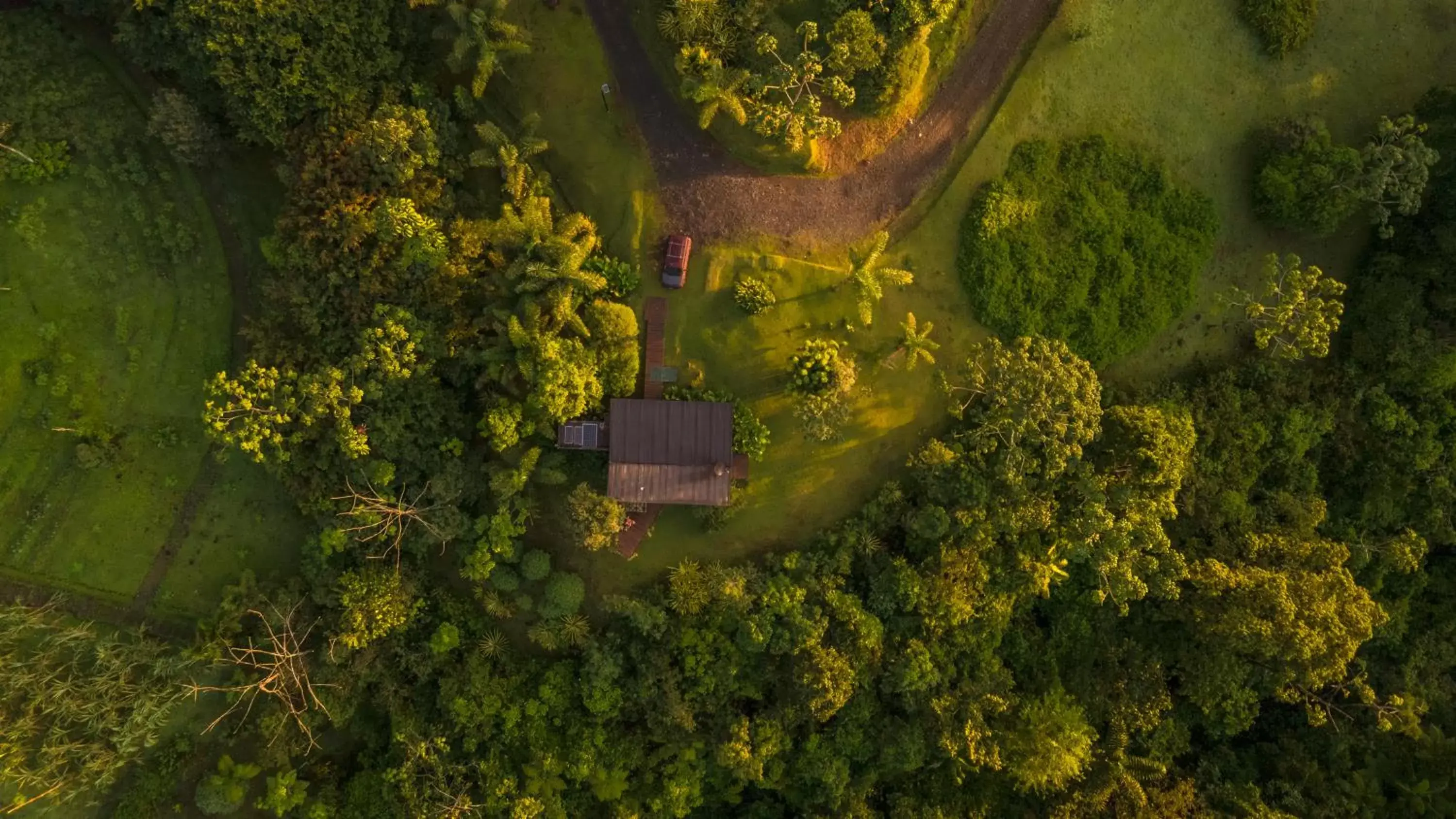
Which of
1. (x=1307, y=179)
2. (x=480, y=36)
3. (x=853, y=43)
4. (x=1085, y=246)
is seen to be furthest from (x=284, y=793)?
(x=1307, y=179)

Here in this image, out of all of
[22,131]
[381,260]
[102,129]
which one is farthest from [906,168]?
[22,131]

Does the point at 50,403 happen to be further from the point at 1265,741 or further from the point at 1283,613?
the point at 1265,741

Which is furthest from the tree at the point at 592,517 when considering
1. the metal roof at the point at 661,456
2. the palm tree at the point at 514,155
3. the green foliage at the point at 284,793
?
the green foliage at the point at 284,793

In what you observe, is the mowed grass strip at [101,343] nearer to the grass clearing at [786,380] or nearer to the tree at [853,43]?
the grass clearing at [786,380]

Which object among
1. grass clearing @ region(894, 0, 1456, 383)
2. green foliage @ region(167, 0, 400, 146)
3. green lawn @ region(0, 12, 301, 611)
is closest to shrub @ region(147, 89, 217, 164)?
green foliage @ region(167, 0, 400, 146)

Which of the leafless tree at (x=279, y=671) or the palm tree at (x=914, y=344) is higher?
the palm tree at (x=914, y=344)

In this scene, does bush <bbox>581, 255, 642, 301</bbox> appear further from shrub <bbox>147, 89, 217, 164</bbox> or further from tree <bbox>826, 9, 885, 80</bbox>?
shrub <bbox>147, 89, 217, 164</bbox>
